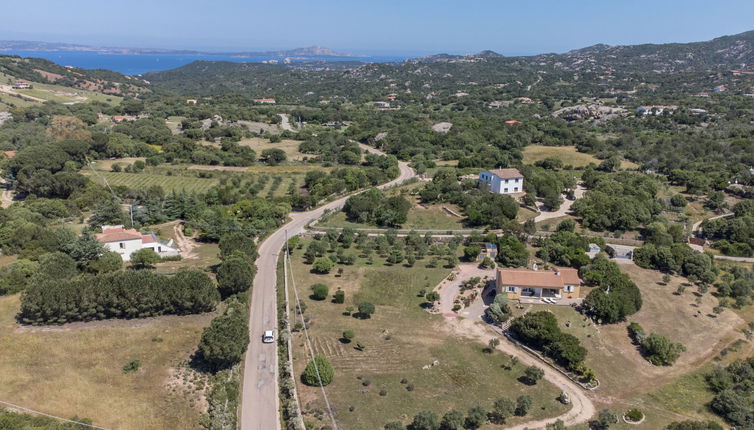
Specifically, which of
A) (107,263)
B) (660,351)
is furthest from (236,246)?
(660,351)

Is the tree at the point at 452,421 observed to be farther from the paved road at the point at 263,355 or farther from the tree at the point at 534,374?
the paved road at the point at 263,355

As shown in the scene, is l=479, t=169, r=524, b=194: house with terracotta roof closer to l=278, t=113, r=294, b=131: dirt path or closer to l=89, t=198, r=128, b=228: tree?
l=89, t=198, r=128, b=228: tree

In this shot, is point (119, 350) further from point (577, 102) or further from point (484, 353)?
point (577, 102)

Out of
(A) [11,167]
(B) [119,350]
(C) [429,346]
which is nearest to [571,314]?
(C) [429,346]

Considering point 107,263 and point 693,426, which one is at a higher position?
point 107,263

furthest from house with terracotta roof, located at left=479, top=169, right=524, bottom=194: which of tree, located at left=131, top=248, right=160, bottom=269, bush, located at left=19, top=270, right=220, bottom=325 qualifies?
tree, located at left=131, top=248, right=160, bottom=269

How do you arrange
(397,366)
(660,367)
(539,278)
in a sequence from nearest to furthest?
(397,366)
(660,367)
(539,278)

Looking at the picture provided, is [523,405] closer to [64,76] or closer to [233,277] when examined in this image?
[233,277]
